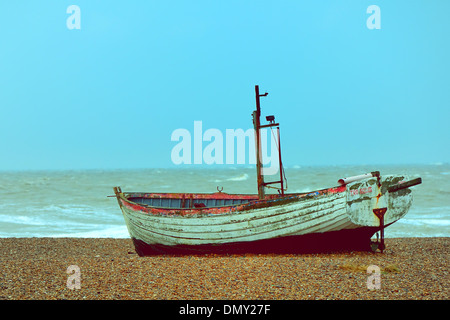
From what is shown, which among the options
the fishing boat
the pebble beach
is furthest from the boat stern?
the pebble beach

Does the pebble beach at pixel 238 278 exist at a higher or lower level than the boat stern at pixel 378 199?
lower

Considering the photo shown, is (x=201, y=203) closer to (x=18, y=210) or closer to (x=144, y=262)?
(x=144, y=262)

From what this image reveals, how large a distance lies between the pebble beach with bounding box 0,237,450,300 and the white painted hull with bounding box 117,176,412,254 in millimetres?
578

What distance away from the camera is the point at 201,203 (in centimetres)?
1374

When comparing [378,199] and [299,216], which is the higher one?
[378,199]

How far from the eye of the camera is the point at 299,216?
10.4 meters

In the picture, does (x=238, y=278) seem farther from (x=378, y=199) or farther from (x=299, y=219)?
(x=378, y=199)

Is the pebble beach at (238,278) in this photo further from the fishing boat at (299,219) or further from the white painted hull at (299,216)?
the white painted hull at (299,216)

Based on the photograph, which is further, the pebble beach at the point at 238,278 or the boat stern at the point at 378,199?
the boat stern at the point at 378,199

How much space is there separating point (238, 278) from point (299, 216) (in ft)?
8.97

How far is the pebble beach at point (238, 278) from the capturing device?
7.31 metres

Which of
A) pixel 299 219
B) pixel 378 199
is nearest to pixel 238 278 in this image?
pixel 299 219

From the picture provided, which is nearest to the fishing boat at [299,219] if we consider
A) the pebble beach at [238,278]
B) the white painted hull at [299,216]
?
the white painted hull at [299,216]
